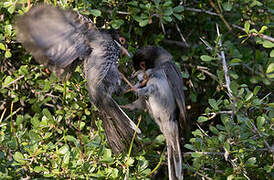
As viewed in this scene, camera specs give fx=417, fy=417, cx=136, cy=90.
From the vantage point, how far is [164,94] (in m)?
3.42

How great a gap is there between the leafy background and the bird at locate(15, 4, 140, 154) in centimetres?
14

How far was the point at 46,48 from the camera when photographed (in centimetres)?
233

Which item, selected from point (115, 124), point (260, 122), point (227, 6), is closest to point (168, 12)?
point (227, 6)

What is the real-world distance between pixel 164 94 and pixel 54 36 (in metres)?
1.32

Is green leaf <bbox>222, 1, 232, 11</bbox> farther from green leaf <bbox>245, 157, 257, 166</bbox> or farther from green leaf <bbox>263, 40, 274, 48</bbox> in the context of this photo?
green leaf <bbox>245, 157, 257, 166</bbox>

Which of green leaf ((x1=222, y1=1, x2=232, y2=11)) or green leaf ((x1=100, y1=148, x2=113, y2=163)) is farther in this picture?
green leaf ((x1=222, y1=1, x2=232, y2=11))

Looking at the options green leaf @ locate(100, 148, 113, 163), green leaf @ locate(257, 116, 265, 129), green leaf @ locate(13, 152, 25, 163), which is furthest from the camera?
green leaf @ locate(257, 116, 265, 129)

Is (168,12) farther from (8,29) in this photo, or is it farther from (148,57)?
(8,29)

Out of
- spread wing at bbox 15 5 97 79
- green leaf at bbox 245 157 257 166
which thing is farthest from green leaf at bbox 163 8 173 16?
green leaf at bbox 245 157 257 166

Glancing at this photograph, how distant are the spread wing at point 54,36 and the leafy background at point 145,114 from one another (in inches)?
14.3

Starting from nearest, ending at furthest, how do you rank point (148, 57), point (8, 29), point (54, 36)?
point (54, 36)
point (8, 29)
point (148, 57)

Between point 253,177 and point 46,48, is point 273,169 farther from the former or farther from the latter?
point 46,48

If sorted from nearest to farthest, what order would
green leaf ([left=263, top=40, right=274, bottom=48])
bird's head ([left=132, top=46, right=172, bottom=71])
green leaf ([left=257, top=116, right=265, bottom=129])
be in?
green leaf ([left=257, top=116, right=265, bottom=129]), green leaf ([left=263, top=40, right=274, bottom=48]), bird's head ([left=132, top=46, right=172, bottom=71])

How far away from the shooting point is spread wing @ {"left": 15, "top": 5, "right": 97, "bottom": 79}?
2.27m
